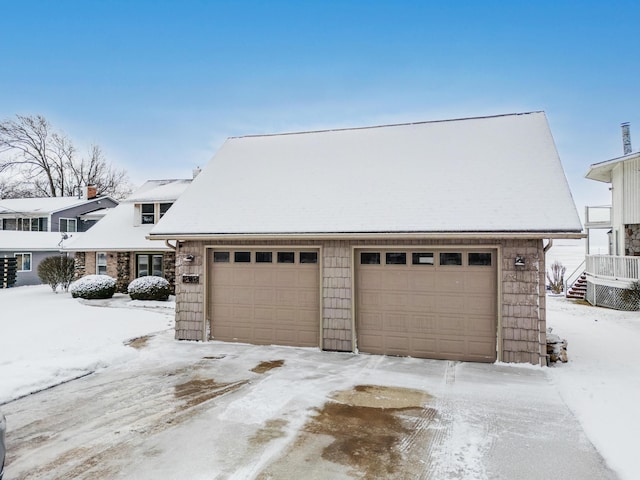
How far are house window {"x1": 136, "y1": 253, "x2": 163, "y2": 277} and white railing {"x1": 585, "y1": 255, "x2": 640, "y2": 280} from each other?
1697 centimetres

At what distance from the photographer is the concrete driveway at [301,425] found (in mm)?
3916

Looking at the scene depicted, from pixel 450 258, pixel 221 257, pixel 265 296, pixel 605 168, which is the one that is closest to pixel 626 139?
pixel 605 168

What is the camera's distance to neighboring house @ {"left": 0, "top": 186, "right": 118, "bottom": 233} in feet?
84.2

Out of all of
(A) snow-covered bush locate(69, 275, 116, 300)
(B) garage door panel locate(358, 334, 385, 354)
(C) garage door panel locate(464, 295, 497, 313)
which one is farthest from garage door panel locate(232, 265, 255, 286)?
(A) snow-covered bush locate(69, 275, 116, 300)

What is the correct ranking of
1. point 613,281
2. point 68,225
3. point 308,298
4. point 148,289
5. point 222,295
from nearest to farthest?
1. point 308,298
2. point 222,295
3. point 613,281
4. point 148,289
5. point 68,225

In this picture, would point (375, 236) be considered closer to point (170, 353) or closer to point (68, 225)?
point (170, 353)

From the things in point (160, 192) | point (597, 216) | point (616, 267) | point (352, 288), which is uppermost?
point (160, 192)

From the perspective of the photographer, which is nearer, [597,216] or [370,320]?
[370,320]

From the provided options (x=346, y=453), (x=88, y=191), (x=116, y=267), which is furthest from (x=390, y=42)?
(x=88, y=191)

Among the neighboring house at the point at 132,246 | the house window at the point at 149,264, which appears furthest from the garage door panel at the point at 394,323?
the house window at the point at 149,264

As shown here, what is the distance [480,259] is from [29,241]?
2398 cm

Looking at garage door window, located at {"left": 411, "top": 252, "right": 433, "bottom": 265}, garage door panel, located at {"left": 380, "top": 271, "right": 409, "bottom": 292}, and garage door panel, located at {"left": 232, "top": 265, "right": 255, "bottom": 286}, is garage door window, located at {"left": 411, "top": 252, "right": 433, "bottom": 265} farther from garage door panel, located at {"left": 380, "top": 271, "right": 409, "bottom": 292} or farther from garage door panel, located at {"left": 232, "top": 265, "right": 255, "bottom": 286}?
garage door panel, located at {"left": 232, "top": 265, "right": 255, "bottom": 286}

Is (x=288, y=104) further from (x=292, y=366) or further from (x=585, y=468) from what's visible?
(x=585, y=468)

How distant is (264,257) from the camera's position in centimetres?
901
